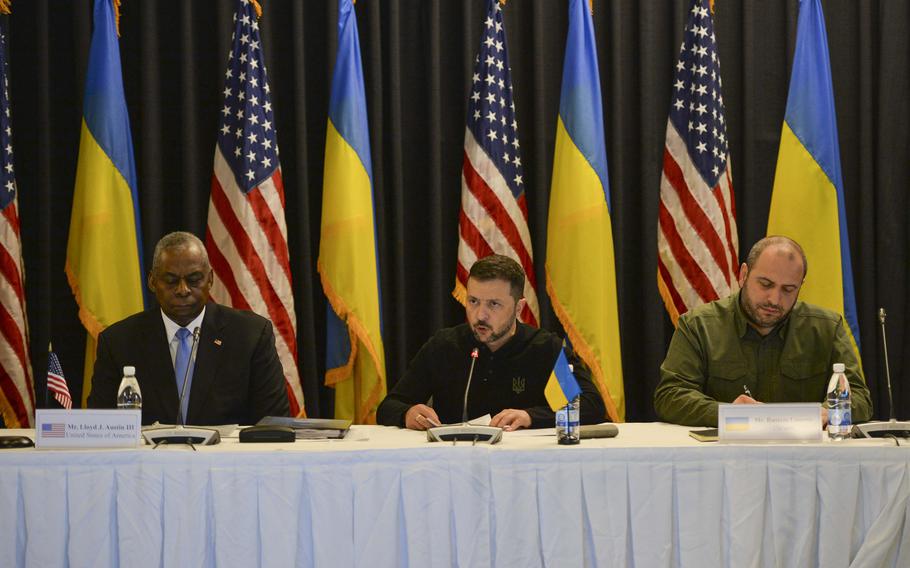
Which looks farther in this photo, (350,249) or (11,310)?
(350,249)

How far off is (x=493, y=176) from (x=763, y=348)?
80.1 inches

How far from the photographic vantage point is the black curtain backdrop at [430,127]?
18.7 ft

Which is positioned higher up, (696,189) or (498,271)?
(696,189)

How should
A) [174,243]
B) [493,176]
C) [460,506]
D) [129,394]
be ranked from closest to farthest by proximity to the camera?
[460,506] → [129,394] → [174,243] → [493,176]

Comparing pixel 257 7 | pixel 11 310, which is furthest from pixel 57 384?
pixel 257 7

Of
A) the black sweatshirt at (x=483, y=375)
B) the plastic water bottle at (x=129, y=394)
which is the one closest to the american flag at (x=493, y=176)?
the black sweatshirt at (x=483, y=375)

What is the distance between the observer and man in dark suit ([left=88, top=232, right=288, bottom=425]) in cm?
414

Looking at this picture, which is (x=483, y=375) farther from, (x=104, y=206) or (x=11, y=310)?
(x=11, y=310)

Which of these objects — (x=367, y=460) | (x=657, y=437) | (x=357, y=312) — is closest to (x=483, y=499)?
(x=367, y=460)

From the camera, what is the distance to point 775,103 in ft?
20.3

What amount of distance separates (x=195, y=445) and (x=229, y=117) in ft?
Answer: 9.07

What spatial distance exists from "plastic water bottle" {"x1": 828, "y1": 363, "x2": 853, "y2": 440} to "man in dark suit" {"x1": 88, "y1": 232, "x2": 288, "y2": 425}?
2.17 metres

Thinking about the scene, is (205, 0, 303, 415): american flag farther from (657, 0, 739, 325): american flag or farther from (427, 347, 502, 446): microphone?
(427, 347, 502, 446): microphone

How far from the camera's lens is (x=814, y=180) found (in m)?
5.67
